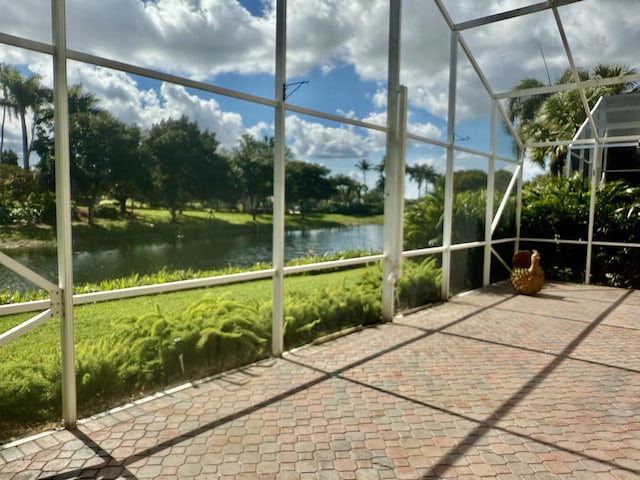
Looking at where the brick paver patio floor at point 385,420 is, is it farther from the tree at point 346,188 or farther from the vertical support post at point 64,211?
the tree at point 346,188

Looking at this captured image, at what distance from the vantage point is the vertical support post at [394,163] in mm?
5535

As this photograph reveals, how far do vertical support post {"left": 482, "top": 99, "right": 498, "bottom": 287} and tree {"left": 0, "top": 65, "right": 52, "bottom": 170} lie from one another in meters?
7.15

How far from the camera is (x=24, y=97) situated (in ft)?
9.07

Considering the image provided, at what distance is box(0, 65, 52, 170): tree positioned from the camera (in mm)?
2678

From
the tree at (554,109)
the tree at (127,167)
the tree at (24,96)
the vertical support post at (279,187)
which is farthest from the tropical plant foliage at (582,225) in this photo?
the tree at (24,96)

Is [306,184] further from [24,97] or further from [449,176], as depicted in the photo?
A: [449,176]

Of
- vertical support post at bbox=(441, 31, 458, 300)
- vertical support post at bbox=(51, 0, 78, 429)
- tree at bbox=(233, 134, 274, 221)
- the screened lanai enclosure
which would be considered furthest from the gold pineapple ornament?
vertical support post at bbox=(51, 0, 78, 429)

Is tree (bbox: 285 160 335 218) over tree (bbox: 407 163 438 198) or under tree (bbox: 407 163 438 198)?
under

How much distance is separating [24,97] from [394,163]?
397 centimetres

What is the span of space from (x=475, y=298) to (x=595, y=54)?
459cm

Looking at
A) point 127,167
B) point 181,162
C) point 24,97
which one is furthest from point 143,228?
point 24,97

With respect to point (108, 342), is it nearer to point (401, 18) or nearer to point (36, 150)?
point (36, 150)

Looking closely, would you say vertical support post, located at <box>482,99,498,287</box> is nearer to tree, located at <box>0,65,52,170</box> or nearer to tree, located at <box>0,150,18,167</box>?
tree, located at <box>0,65,52,170</box>

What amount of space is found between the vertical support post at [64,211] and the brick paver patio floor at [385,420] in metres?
0.31
